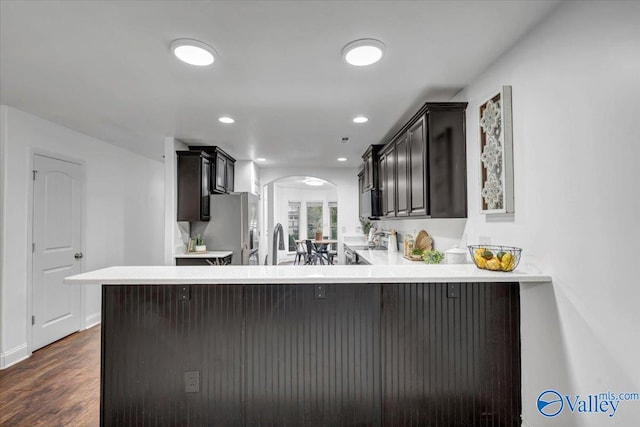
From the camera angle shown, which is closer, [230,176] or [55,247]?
[55,247]

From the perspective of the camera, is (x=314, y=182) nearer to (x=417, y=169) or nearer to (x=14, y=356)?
(x=417, y=169)

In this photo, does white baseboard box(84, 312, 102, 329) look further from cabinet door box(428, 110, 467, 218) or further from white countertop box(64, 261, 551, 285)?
cabinet door box(428, 110, 467, 218)

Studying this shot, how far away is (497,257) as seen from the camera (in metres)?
1.91

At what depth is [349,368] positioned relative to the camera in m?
1.95

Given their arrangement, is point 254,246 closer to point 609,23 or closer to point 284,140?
point 284,140

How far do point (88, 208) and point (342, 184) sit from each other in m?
4.44

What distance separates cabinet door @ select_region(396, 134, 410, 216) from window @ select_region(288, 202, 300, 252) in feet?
24.2

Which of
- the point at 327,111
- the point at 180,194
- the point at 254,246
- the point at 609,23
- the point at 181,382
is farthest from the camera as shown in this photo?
the point at 254,246

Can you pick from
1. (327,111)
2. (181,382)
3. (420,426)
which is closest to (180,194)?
(327,111)

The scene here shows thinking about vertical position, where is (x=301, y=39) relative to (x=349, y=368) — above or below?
above

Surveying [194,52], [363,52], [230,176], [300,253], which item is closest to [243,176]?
[230,176]

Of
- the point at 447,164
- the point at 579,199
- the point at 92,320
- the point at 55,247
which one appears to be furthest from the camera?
the point at 92,320

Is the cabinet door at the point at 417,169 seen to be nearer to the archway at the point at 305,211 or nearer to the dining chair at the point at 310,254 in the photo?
the dining chair at the point at 310,254

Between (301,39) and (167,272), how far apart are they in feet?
5.37
